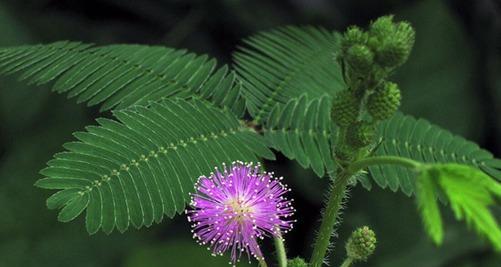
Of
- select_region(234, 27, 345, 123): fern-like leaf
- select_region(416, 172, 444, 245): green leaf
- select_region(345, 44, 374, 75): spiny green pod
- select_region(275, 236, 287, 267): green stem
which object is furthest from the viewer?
select_region(234, 27, 345, 123): fern-like leaf

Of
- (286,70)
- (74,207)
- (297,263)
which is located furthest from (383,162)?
(286,70)

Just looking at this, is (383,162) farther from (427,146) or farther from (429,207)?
(427,146)

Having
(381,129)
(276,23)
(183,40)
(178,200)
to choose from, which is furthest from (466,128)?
(178,200)

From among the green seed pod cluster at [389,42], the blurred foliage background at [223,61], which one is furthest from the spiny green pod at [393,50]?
the blurred foliage background at [223,61]

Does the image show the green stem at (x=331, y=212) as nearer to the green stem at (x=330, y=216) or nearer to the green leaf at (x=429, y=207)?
the green stem at (x=330, y=216)

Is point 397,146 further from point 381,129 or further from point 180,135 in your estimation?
point 180,135

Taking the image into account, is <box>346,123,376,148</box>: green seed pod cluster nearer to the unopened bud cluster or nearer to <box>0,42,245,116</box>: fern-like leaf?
the unopened bud cluster

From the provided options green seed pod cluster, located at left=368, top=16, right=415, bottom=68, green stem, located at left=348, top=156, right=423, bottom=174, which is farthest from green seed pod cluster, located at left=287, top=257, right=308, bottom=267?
green seed pod cluster, located at left=368, top=16, right=415, bottom=68
